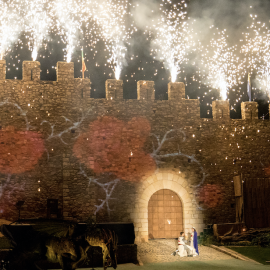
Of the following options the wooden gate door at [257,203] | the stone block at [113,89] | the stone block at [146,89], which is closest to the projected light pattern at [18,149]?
the stone block at [113,89]

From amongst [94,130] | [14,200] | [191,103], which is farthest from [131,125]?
[14,200]

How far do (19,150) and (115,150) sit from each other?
9.63 ft

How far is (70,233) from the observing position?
4.71 meters

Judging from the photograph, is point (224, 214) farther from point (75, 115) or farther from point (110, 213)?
point (75, 115)

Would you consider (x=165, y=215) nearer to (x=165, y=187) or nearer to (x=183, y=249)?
(x=165, y=187)

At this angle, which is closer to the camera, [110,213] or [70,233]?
[70,233]

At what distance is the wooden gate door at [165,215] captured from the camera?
10477mm

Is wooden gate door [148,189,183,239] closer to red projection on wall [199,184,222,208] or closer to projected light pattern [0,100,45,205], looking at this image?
red projection on wall [199,184,222,208]

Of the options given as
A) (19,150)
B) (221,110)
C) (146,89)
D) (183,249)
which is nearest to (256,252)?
(183,249)

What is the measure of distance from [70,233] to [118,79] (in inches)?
272

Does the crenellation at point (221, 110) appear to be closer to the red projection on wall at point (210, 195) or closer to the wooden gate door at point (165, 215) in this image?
the red projection on wall at point (210, 195)

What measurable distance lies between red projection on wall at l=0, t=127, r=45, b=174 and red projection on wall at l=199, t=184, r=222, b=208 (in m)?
5.34

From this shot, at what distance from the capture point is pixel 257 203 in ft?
34.6

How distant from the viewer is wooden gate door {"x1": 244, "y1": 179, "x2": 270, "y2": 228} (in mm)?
10383
